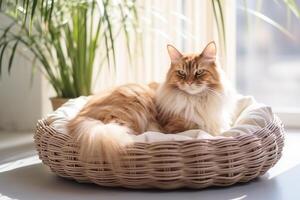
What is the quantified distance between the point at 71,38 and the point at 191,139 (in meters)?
0.96

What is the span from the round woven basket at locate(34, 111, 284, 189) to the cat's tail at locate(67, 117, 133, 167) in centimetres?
2

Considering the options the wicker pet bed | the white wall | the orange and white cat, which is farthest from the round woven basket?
the white wall

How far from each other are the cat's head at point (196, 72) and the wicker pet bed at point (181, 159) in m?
0.16

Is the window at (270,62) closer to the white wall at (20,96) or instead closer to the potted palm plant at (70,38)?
the potted palm plant at (70,38)

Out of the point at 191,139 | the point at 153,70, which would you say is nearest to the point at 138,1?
the point at 153,70

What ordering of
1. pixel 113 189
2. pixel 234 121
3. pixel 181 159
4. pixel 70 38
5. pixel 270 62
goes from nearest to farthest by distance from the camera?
pixel 181 159, pixel 113 189, pixel 234 121, pixel 70 38, pixel 270 62

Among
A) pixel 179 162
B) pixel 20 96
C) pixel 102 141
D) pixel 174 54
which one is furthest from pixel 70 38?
pixel 179 162

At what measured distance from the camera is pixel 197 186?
1.78m

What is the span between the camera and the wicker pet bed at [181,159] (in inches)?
67.4

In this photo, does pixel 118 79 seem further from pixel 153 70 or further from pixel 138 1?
pixel 138 1

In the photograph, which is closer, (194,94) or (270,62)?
(194,94)

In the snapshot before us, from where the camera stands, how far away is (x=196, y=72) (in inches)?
74.9

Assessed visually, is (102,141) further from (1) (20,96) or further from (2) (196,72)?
(1) (20,96)

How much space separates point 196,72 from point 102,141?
1.30ft
